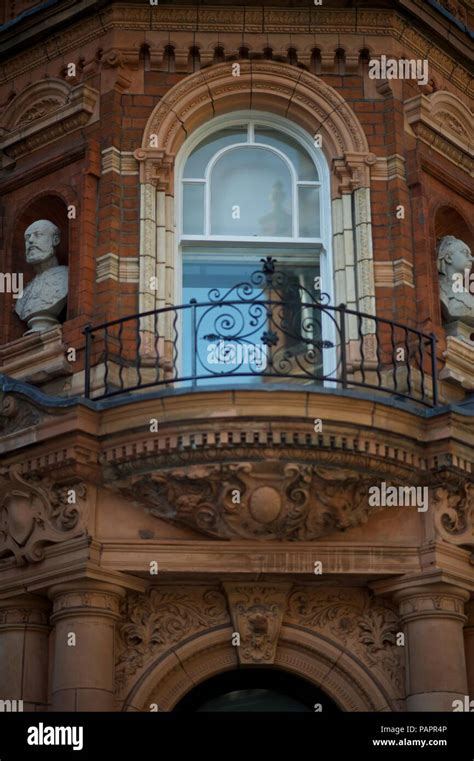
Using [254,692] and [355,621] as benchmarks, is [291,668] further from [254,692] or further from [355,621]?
[355,621]

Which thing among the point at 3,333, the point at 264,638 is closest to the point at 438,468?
the point at 264,638

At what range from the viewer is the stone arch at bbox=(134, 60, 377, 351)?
15.5 m

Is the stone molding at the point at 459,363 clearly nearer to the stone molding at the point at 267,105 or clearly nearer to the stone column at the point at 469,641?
the stone molding at the point at 267,105

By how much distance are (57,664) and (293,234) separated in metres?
4.95

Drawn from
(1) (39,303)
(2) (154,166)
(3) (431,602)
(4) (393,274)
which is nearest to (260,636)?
(3) (431,602)

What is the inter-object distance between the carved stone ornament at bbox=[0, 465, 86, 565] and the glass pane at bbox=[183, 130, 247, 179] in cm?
374

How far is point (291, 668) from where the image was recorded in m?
14.5

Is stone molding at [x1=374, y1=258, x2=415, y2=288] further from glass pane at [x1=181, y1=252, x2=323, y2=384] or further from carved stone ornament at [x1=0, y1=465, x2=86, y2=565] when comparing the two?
carved stone ornament at [x1=0, y1=465, x2=86, y2=565]

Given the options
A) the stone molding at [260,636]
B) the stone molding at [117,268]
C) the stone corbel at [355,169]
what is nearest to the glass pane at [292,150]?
the stone corbel at [355,169]

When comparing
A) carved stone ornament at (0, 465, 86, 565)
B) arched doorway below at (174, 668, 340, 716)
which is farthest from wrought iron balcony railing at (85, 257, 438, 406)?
arched doorway below at (174, 668, 340, 716)

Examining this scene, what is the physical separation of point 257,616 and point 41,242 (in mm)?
4477

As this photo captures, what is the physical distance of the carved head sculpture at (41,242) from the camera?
635 inches

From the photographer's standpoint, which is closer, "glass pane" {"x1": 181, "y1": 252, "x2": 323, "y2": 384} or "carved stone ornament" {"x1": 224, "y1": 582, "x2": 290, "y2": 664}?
"carved stone ornament" {"x1": 224, "y1": 582, "x2": 290, "y2": 664}

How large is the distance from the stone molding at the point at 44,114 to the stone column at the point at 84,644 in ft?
16.2
